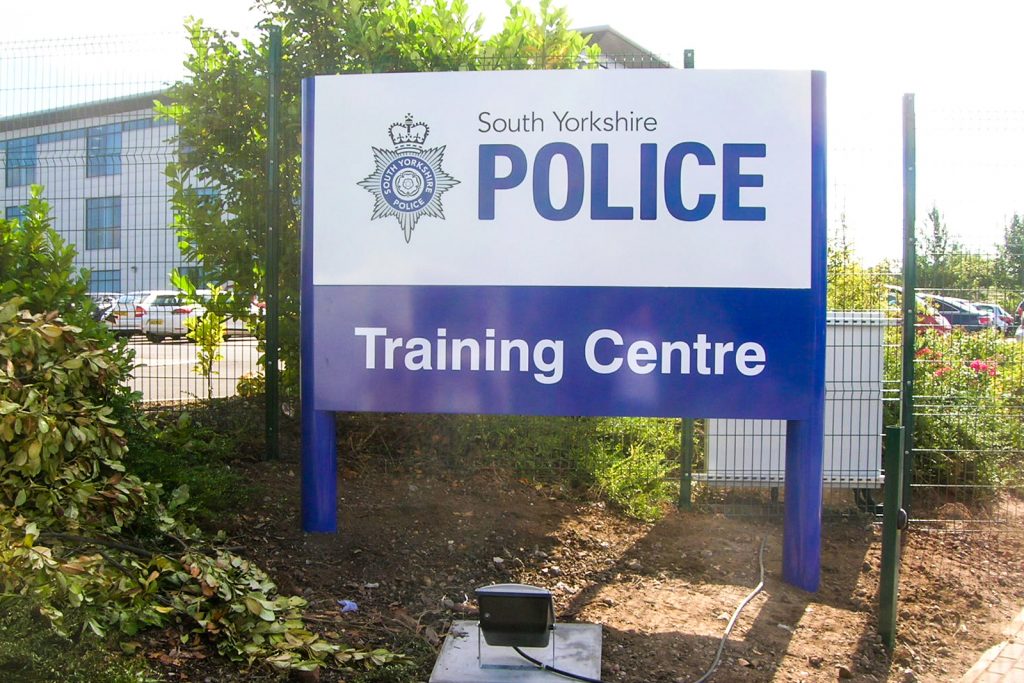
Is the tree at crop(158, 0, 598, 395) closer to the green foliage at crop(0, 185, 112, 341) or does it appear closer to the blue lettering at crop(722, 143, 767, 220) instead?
the green foliage at crop(0, 185, 112, 341)

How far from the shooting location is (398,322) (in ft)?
16.8

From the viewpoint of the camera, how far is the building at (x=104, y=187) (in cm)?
714

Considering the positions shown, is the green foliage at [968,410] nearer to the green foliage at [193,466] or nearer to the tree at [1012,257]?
the tree at [1012,257]

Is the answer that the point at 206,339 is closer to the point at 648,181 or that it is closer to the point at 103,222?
the point at 103,222

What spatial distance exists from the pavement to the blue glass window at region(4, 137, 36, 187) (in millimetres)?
6937

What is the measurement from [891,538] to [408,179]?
3052 mm

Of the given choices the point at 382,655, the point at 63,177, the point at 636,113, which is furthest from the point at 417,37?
the point at 382,655

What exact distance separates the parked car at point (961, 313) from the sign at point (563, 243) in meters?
2.01

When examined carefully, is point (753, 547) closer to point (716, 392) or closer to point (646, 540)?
point (646, 540)

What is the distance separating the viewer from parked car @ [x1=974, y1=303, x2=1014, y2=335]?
6.41 m

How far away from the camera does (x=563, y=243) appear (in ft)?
16.4

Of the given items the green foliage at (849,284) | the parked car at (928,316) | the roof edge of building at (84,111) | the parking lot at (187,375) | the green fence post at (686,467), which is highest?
the roof edge of building at (84,111)

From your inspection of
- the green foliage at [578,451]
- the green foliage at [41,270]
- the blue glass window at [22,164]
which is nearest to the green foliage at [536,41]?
the green foliage at [578,451]

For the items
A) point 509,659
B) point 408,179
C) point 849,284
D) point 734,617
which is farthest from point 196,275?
point 849,284
